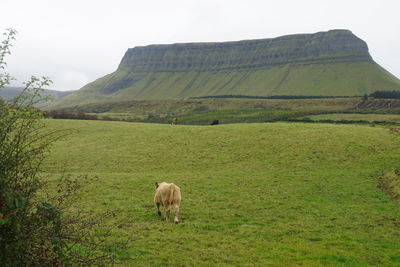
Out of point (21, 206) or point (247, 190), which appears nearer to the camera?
point (21, 206)

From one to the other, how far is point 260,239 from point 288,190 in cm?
1145

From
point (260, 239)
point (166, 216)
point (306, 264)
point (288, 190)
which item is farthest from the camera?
point (288, 190)

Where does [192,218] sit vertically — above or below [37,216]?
below

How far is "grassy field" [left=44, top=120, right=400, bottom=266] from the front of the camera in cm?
1345

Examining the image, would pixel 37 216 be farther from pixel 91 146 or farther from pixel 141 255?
pixel 91 146

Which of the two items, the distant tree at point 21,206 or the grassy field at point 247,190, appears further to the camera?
the grassy field at point 247,190

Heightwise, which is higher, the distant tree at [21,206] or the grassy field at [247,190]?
the distant tree at [21,206]

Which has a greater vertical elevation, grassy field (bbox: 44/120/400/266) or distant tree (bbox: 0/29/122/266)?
distant tree (bbox: 0/29/122/266)

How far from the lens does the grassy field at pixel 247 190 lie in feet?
44.1

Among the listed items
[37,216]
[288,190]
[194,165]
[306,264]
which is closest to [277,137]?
[194,165]

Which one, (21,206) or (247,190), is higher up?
(21,206)

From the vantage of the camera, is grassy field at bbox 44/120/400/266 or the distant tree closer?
the distant tree

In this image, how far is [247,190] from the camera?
2523 cm

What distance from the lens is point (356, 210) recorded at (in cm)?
2048
